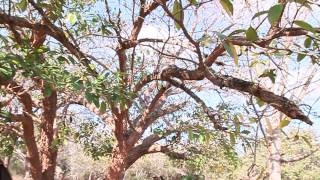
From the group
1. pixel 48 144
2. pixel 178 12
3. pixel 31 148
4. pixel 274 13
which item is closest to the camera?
pixel 274 13

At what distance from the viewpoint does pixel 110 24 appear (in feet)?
11.1

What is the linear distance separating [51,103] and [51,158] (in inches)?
35.6

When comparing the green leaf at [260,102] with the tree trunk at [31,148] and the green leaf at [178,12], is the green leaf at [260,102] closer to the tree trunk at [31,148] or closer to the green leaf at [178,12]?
the green leaf at [178,12]

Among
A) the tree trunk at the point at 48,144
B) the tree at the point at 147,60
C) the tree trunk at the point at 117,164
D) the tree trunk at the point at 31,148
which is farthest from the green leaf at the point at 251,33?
the tree trunk at the point at 117,164

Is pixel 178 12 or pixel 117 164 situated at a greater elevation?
pixel 117 164

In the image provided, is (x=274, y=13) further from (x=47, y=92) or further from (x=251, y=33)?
(x=47, y=92)

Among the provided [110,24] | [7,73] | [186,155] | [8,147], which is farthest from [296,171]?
[7,73]

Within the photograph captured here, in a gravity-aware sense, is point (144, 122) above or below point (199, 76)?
above

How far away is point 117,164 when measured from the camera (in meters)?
6.35

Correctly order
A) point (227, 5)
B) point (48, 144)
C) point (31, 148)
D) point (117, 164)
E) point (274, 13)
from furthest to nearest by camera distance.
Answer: point (117, 164)
point (48, 144)
point (31, 148)
point (227, 5)
point (274, 13)

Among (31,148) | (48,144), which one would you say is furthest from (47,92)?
(48,144)

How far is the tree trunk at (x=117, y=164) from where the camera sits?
20.7ft

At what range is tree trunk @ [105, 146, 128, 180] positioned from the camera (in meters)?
6.30

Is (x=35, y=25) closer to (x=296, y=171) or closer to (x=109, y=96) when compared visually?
(x=109, y=96)
